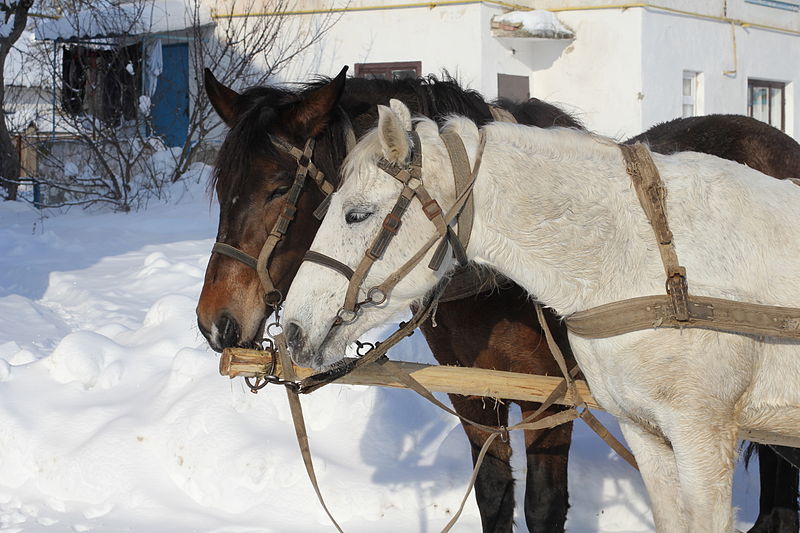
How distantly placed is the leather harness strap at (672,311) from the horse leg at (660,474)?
39 centimetres

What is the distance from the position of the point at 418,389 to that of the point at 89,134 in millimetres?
11185

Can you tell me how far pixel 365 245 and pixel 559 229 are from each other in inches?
19.3

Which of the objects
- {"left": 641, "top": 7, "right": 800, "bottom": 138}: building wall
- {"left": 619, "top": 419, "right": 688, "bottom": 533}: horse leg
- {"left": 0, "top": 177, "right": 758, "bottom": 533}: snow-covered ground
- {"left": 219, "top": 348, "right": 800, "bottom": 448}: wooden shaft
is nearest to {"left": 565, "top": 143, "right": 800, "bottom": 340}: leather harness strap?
{"left": 619, "top": 419, "right": 688, "bottom": 533}: horse leg

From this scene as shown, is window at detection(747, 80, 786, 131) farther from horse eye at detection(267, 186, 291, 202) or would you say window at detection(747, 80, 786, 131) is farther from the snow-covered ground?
horse eye at detection(267, 186, 291, 202)

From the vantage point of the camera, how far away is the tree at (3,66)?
11906mm

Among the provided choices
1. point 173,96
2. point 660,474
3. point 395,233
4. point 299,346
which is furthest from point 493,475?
point 173,96

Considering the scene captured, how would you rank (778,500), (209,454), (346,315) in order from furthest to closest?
(209,454), (778,500), (346,315)

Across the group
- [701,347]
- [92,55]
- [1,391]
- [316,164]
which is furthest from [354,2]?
[701,347]

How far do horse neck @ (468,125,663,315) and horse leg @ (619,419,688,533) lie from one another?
441mm

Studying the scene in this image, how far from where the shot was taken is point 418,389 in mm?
2689

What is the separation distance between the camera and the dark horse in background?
2.71m

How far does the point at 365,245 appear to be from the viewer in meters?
2.15

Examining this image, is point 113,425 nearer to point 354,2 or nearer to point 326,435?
point 326,435

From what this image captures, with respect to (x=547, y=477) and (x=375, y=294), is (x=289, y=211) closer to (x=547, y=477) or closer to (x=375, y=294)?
(x=375, y=294)
